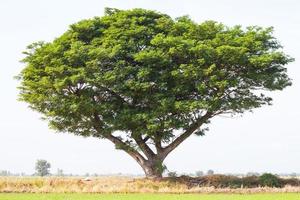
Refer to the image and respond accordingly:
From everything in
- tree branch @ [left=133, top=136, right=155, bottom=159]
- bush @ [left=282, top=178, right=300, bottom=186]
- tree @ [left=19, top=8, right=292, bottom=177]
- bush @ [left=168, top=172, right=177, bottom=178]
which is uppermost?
tree @ [left=19, top=8, right=292, bottom=177]

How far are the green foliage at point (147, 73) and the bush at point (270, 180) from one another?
5.10 meters

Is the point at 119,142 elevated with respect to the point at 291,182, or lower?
elevated

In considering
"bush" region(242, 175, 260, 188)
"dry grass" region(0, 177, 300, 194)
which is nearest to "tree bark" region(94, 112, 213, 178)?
"dry grass" region(0, 177, 300, 194)

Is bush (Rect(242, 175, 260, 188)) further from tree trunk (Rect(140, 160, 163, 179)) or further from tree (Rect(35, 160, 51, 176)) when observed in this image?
tree (Rect(35, 160, 51, 176))

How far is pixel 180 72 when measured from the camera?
3691cm

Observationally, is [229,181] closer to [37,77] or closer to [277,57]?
[277,57]

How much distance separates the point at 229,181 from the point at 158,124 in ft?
20.9

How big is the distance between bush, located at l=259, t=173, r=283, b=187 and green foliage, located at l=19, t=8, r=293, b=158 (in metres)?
5.10

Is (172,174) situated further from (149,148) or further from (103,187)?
(103,187)

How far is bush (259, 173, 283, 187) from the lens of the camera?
3728 cm

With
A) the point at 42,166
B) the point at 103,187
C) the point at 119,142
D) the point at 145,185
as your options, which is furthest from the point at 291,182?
the point at 42,166

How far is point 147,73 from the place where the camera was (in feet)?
120

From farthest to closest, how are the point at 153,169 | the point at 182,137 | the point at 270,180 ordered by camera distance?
the point at 182,137 < the point at 153,169 < the point at 270,180

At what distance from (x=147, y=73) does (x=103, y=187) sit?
7966 mm
